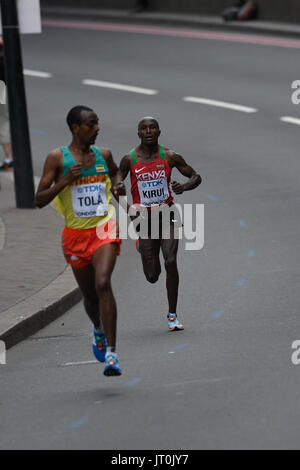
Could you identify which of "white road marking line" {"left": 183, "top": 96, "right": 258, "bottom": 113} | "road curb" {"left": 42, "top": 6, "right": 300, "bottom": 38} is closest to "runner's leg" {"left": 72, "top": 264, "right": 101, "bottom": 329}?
"white road marking line" {"left": 183, "top": 96, "right": 258, "bottom": 113}

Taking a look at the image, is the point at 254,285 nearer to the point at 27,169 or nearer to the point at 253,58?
the point at 27,169

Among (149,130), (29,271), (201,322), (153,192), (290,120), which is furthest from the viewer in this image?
(290,120)

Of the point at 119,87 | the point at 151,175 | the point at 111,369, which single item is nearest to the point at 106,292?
the point at 111,369

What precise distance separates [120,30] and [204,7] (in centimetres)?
244

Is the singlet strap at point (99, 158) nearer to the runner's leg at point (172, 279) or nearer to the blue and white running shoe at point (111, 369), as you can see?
the blue and white running shoe at point (111, 369)

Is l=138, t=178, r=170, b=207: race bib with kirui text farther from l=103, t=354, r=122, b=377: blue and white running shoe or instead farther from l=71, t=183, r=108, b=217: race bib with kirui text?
l=103, t=354, r=122, b=377: blue and white running shoe

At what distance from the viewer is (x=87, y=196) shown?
8.27 meters

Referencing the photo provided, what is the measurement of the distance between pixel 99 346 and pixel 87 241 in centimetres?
76

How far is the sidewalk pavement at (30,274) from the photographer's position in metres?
10.1

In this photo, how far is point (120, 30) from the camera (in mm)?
32000

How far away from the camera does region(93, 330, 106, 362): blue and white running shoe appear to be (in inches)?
326

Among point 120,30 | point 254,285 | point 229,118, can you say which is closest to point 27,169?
point 254,285

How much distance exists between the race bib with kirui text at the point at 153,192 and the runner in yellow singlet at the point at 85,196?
4.91 ft

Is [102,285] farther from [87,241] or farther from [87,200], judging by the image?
[87,200]
